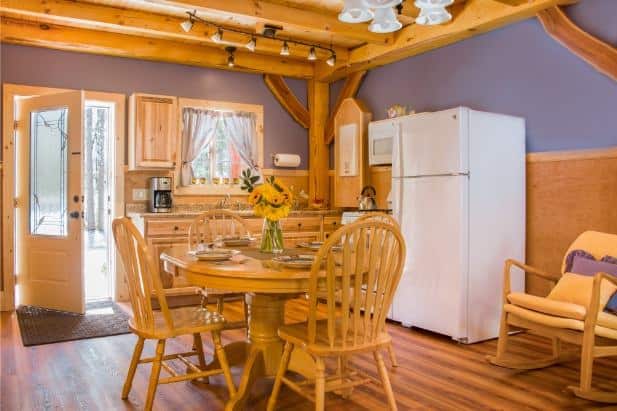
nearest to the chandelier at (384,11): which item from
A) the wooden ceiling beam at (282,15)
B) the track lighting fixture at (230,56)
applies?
the wooden ceiling beam at (282,15)

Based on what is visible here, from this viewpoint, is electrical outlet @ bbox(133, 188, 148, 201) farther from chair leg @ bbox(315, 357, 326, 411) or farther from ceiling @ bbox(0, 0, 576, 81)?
chair leg @ bbox(315, 357, 326, 411)

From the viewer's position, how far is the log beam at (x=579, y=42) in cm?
368

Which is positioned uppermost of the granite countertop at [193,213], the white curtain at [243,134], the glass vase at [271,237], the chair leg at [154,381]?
the white curtain at [243,134]

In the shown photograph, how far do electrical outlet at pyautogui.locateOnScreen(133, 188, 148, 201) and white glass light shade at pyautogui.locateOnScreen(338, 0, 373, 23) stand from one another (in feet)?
11.0

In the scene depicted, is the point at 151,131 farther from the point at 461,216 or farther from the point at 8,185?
the point at 461,216

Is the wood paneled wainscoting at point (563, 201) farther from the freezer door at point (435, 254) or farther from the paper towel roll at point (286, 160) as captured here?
the paper towel roll at point (286, 160)

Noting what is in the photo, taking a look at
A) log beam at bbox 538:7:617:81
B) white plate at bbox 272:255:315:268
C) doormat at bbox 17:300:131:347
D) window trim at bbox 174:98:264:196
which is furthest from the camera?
window trim at bbox 174:98:264:196

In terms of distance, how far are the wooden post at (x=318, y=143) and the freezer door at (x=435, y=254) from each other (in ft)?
7.24

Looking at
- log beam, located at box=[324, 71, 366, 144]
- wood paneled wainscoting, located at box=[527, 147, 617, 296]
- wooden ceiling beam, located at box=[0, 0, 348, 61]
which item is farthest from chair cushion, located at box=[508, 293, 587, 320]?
wooden ceiling beam, located at box=[0, 0, 348, 61]

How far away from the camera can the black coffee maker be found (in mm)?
5434

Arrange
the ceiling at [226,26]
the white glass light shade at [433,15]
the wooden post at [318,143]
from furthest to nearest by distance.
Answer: the wooden post at [318,143]
the ceiling at [226,26]
the white glass light shade at [433,15]

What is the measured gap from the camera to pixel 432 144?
408 centimetres

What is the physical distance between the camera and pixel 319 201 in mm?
6320

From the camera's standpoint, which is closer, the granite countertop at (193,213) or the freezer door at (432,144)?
the freezer door at (432,144)
